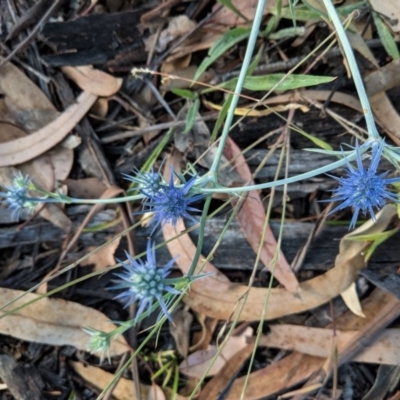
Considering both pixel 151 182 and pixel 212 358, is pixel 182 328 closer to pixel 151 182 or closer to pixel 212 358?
pixel 212 358

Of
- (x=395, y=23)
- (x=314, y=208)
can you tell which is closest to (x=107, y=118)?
(x=314, y=208)

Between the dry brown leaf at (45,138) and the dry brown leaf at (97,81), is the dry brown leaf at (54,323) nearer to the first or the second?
the dry brown leaf at (45,138)

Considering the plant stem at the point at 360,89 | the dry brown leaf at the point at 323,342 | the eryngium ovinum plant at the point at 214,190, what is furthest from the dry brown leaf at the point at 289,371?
the plant stem at the point at 360,89

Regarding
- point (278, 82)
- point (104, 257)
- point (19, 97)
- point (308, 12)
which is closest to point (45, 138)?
point (19, 97)

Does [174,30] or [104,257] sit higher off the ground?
[174,30]

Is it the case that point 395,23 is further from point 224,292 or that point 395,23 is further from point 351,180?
point 224,292

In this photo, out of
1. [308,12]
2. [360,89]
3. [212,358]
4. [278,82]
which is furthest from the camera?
[212,358]
